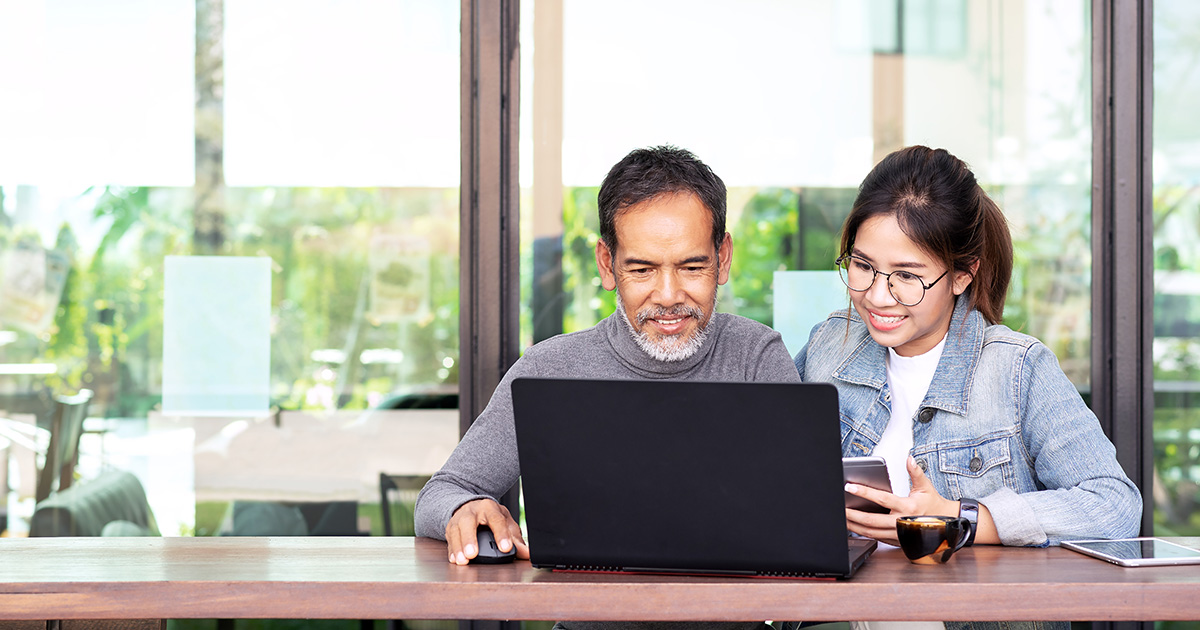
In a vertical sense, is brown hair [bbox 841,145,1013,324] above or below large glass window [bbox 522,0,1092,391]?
below

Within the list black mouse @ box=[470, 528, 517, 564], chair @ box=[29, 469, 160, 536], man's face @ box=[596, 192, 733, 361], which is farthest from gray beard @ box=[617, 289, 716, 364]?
chair @ box=[29, 469, 160, 536]

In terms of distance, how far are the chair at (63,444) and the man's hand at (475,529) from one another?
76.1 inches

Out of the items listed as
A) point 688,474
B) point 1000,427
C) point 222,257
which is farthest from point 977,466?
point 222,257

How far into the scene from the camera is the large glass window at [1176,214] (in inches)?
102

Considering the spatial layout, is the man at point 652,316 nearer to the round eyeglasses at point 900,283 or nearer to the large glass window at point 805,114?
the round eyeglasses at point 900,283

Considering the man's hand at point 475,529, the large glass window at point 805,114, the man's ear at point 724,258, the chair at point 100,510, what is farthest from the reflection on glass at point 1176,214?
the chair at point 100,510

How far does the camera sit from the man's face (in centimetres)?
164

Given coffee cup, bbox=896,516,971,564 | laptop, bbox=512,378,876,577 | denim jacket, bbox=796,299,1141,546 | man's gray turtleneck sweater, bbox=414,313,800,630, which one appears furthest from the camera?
man's gray turtleneck sweater, bbox=414,313,800,630

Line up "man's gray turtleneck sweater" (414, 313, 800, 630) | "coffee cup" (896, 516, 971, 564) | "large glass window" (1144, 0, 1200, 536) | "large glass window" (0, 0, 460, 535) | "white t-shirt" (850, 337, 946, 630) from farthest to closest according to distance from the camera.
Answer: "large glass window" (0, 0, 460, 535), "large glass window" (1144, 0, 1200, 536), "white t-shirt" (850, 337, 946, 630), "man's gray turtleneck sweater" (414, 313, 800, 630), "coffee cup" (896, 516, 971, 564)

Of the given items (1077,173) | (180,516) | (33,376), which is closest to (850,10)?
(1077,173)

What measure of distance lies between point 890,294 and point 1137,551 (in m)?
0.62

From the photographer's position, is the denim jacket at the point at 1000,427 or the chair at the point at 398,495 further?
the chair at the point at 398,495

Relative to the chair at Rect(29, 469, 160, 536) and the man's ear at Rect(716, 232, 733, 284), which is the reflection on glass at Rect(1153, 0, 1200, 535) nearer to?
the man's ear at Rect(716, 232, 733, 284)

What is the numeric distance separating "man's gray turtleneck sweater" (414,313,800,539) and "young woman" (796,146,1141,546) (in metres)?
0.21
